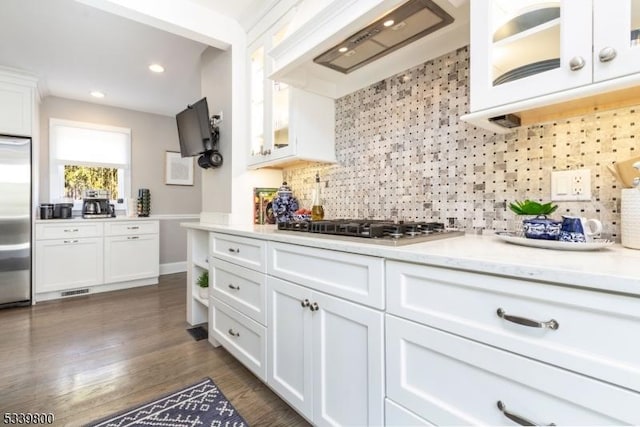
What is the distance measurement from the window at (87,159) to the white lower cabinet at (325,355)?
13.3 feet

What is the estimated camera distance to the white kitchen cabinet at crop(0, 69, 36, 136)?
3127 millimetres

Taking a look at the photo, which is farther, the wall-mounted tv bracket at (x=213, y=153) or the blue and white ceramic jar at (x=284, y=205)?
the wall-mounted tv bracket at (x=213, y=153)

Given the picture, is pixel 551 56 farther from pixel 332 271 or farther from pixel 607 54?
pixel 332 271

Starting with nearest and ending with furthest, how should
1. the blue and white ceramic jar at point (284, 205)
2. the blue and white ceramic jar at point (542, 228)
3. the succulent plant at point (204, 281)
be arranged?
the blue and white ceramic jar at point (542, 228)
the blue and white ceramic jar at point (284, 205)
the succulent plant at point (204, 281)

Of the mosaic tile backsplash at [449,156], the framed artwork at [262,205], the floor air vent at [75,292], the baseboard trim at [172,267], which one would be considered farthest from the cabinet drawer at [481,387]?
the baseboard trim at [172,267]

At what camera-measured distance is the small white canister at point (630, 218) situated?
2.92 feet

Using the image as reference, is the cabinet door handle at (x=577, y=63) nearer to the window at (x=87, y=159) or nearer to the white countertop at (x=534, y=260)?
the white countertop at (x=534, y=260)

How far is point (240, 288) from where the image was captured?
5.83ft

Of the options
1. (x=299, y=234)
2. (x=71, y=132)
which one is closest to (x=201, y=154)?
(x=299, y=234)

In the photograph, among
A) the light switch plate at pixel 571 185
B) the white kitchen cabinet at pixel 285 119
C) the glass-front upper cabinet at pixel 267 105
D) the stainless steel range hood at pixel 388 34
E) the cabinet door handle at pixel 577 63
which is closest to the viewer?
the cabinet door handle at pixel 577 63

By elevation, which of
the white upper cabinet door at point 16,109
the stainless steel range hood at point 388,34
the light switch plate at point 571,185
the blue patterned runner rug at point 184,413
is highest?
the white upper cabinet door at point 16,109

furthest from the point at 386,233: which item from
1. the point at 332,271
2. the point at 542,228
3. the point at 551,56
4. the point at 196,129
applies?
the point at 196,129

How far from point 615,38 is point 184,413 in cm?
221

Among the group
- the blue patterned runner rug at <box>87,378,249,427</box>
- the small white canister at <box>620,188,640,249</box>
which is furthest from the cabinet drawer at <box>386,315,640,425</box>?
the blue patterned runner rug at <box>87,378,249,427</box>
